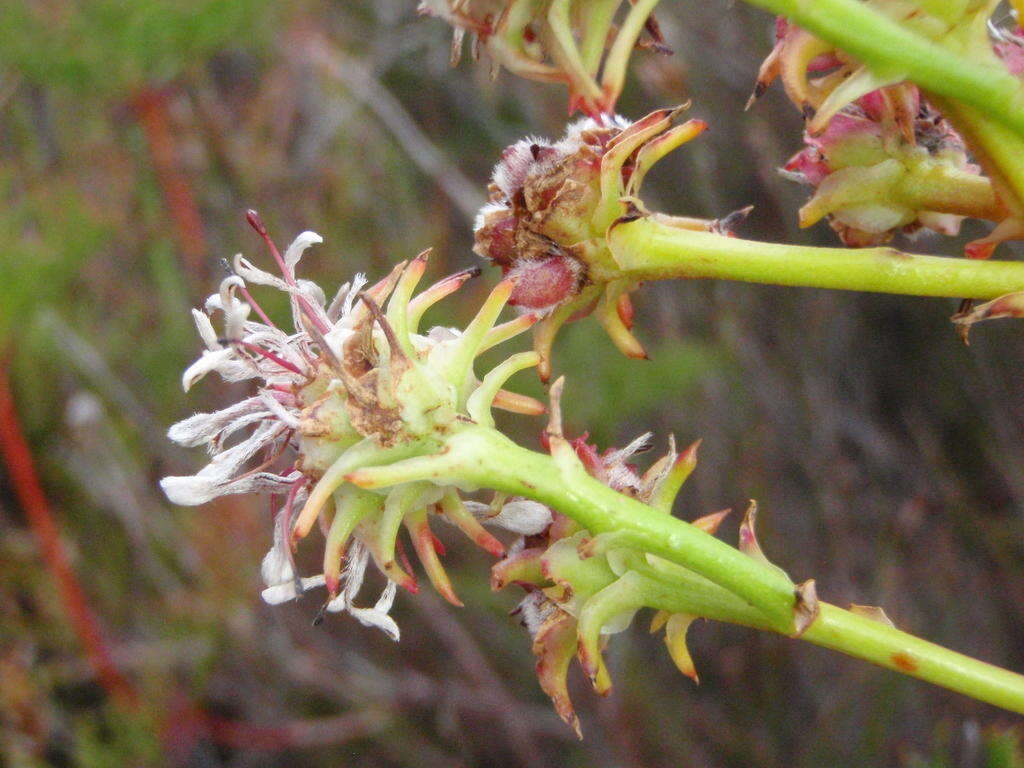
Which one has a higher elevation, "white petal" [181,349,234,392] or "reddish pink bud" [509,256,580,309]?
"white petal" [181,349,234,392]

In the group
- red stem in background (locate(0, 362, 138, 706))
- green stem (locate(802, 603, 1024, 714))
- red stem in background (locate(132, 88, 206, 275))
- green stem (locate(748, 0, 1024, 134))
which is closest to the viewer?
green stem (locate(748, 0, 1024, 134))

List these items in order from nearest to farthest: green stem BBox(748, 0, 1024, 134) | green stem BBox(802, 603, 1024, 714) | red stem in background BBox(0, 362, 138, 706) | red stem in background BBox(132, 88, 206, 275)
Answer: green stem BBox(748, 0, 1024, 134), green stem BBox(802, 603, 1024, 714), red stem in background BBox(0, 362, 138, 706), red stem in background BBox(132, 88, 206, 275)

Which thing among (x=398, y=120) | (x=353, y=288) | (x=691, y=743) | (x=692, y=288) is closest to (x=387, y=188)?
(x=398, y=120)

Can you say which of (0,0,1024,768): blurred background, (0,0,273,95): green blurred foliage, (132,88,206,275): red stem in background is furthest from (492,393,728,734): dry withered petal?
(132,88,206,275): red stem in background

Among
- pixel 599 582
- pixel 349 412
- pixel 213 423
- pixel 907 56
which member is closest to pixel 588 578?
pixel 599 582

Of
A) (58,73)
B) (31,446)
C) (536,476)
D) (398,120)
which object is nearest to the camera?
(536,476)

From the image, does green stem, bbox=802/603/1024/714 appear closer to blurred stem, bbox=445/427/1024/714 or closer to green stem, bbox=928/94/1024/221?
blurred stem, bbox=445/427/1024/714

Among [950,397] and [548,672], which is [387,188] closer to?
[950,397]

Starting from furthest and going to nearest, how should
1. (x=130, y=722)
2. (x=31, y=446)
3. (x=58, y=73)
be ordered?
(x=31, y=446) < (x=130, y=722) < (x=58, y=73)

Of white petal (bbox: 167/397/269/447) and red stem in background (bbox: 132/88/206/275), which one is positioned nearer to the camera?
white petal (bbox: 167/397/269/447)
